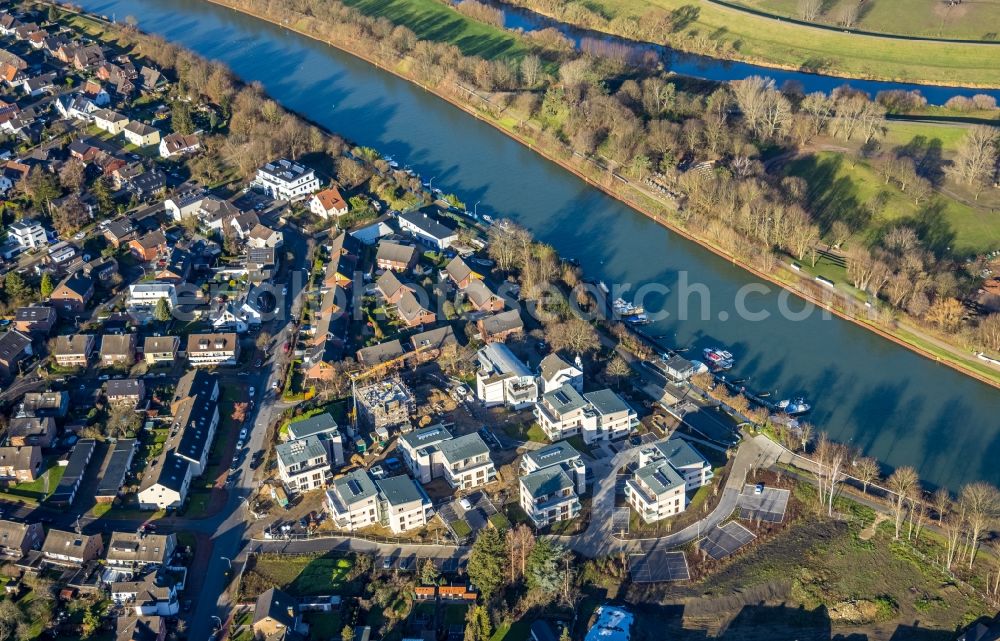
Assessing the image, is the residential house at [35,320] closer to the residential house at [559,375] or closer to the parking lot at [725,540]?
the residential house at [559,375]

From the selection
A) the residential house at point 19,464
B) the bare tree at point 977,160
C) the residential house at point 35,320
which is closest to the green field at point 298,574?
the residential house at point 19,464

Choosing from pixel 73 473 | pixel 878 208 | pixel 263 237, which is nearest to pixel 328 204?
pixel 263 237

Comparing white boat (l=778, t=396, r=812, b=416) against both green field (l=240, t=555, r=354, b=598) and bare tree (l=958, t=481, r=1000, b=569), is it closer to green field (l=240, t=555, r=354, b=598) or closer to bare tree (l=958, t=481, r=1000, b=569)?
bare tree (l=958, t=481, r=1000, b=569)

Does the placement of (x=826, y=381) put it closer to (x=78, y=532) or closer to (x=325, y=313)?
(x=325, y=313)

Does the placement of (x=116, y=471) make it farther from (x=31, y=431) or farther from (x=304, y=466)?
(x=304, y=466)

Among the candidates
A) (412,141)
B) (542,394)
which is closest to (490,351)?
(542,394)

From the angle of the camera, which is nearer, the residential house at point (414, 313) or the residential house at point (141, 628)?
the residential house at point (141, 628)

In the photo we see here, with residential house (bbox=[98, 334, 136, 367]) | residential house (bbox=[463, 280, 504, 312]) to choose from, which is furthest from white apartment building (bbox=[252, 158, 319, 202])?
residential house (bbox=[98, 334, 136, 367])
